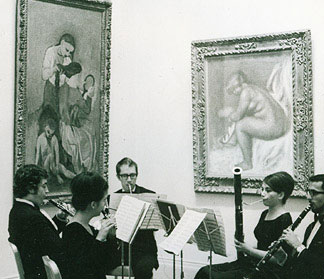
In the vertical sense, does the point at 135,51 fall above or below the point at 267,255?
above

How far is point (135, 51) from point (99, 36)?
1.43 feet

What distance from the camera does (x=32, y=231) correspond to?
3787 mm

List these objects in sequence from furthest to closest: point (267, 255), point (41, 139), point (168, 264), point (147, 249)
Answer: point (168, 264), point (41, 139), point (147, 249), point (267, 255)

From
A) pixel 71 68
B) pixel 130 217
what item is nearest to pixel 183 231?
pixel 130 217

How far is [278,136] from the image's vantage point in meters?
5.31

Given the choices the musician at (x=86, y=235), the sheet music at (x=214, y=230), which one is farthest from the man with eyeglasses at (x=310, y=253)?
the musician at (x=86, y=235)

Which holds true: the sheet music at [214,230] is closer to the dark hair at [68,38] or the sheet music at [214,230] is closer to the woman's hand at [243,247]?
the woman's hand at [243,247]

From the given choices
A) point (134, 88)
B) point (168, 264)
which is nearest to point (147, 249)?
point (168, 264)

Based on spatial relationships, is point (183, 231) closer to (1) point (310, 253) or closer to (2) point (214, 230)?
(2) point (214, 230)

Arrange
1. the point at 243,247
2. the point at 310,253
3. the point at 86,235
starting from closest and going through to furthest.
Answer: the point at 86,235 → the point at 310,253 → the point at 243,247

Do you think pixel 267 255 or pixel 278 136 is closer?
pixel 267 255

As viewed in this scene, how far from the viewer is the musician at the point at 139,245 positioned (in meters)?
4.86

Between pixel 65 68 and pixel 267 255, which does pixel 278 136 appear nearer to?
pixel 267 255

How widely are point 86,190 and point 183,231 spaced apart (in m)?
0.67
